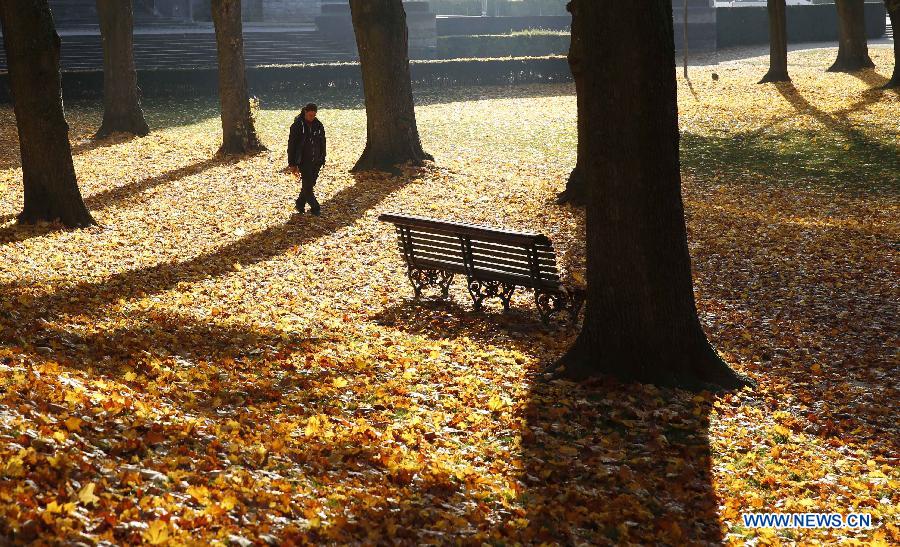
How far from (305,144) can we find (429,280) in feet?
15.3

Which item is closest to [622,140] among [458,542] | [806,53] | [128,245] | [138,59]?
[458,542]

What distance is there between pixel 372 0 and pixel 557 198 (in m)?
5.58

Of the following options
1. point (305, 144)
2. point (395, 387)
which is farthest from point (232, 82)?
point (395, 387)

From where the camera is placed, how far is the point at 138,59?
37.5 metres

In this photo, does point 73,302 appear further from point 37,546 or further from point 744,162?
point 744,162

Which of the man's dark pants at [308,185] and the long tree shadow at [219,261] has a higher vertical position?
the man's dark pants at [308,185]

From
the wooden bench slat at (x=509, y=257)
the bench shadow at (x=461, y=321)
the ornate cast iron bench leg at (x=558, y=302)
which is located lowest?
the bench shadow at (x=461, y=321)

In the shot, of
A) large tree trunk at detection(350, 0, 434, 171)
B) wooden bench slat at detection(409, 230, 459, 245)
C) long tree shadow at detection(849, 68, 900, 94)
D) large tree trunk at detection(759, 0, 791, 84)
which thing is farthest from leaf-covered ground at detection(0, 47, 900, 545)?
large tree trunk at detection(759, 0, 791, 84)

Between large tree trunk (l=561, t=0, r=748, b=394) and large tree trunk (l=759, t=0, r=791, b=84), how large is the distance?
23.2 metres

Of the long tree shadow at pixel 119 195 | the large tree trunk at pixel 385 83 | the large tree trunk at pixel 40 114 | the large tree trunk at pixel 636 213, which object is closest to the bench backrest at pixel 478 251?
the large tree trunk at pixel 636 213

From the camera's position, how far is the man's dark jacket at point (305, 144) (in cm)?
1564

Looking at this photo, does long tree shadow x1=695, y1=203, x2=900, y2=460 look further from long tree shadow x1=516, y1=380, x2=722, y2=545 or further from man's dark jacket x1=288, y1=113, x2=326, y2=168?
man's dark jacket x1=288, y1=113, x2=326, y2=168

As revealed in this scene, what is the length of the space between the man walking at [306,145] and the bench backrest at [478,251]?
13.6 feet

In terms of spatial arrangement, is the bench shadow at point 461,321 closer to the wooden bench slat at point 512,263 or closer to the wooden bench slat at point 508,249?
the wooden bench slat at point 512,263
